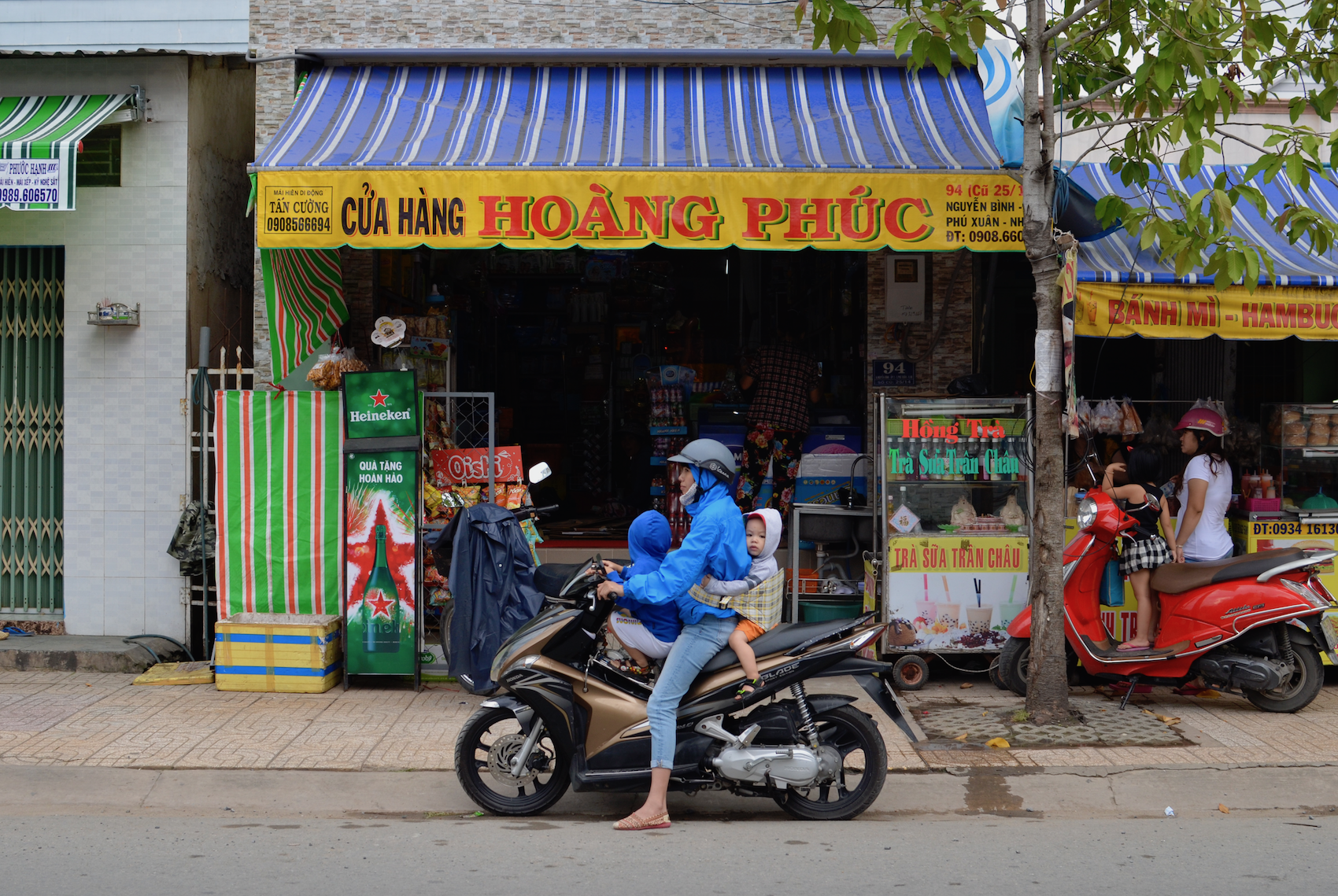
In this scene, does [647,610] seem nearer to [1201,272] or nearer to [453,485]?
[453,485]

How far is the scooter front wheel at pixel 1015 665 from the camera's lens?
7.40 m

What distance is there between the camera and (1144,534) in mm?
7422

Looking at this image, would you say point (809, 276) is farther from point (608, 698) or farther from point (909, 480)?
point (608, 698)

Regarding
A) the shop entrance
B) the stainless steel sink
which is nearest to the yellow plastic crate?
the shop entrance

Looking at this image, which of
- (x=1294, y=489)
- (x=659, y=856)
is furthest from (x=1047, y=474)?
(x=659, y=856)

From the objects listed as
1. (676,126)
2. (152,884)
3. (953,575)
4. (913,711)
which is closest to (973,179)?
(676,126)

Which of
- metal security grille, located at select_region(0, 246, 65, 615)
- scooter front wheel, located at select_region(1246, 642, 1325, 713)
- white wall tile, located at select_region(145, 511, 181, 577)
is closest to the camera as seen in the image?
scooter front wheel, located at select_region(1246, 642, 1325, 713)

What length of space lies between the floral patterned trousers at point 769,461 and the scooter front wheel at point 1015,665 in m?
2.98

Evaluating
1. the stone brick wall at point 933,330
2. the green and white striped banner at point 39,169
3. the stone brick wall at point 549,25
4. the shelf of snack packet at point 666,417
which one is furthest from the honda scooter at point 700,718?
the shelf of snack packet at point 666,417

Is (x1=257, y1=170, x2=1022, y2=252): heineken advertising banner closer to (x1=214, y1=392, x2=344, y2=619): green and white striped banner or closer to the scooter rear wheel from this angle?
(x1=214, y1=392, x2=344, y2=619): green and white striped banner

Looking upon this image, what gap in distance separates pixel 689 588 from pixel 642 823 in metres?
1.12

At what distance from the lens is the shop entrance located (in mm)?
10859

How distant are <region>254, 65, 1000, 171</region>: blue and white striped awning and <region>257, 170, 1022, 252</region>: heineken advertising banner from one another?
120 mm

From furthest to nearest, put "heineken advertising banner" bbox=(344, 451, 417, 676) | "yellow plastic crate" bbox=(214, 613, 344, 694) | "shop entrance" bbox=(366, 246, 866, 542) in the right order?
"shop entrance" bbox=(366, 246, 866, 542) → "heineken advertising banner" bbox=(344, 451, 417, 676) → "yellow plastic crate" bbox=(214, 613, 344, 694)
